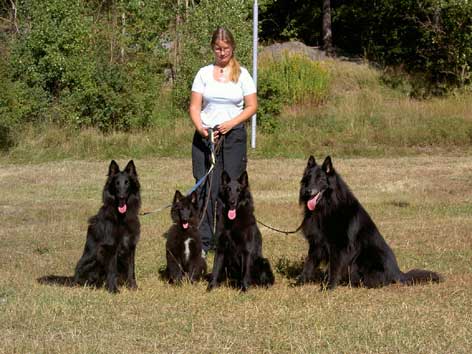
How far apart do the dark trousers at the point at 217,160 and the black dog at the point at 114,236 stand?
124 centimetres

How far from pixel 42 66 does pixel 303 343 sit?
1737cm

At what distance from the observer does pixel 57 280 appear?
8.30 m

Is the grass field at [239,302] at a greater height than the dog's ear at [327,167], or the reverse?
the dog's ear at [327,167]

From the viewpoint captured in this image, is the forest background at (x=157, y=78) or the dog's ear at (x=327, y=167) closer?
the dog's ear at (x=327, y=167)

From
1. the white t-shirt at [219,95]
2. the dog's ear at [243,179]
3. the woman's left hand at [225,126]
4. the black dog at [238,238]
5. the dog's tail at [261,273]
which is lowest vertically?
the dog's tail at [261,273]

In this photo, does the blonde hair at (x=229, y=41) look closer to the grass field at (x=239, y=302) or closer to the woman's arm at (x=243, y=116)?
the woman's arm at (x=243, y=116)

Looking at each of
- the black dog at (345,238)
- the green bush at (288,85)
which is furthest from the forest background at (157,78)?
the black dog at (345,238)

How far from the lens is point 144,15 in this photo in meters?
23.6

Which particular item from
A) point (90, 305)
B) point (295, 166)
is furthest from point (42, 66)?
point (90, 305)

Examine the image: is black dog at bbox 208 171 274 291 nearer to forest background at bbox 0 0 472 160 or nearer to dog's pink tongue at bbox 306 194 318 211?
dog's pink tongue at bbox 306 194 318 211

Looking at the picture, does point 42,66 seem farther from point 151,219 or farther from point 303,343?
point 303,343

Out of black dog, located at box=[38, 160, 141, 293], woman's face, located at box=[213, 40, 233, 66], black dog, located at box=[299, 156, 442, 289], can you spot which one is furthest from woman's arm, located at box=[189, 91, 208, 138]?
black dog, located at box=[299, 156, 442, 289]

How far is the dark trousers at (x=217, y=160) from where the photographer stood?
887 centimetres

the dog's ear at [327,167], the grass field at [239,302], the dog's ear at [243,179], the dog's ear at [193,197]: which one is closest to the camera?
the grass field at [239,302]
